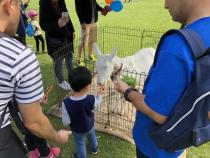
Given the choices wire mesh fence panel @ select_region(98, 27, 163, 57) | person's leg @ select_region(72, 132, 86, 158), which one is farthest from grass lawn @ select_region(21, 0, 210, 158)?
wire mesh fence panel @ select_region(98, 27, 163, 57)

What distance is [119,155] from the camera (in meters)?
2.83

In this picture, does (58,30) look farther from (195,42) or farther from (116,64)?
(195,42)

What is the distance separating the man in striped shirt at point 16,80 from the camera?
121 cm

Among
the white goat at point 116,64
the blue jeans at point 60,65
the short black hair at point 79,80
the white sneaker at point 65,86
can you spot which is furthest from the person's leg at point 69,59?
the short black hair at point 79,80

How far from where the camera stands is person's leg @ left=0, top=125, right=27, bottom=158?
141cm

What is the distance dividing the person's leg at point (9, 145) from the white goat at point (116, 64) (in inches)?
38.2

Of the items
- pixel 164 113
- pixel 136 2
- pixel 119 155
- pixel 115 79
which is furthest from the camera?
pixel 136 2

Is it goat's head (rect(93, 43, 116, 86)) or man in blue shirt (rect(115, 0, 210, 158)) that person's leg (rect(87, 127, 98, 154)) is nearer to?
goat's head (rect(93, 43, 116, 86))

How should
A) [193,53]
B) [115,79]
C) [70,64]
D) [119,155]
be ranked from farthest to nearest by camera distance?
[70,64] < [119,155] < [115,79] < [193,53]

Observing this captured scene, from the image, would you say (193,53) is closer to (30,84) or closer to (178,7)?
(178,7)

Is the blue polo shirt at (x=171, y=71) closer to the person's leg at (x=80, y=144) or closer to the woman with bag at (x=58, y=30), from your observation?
the person's leg at (x=80, y=144)

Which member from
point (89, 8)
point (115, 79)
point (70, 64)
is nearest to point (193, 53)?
point (115, 79)

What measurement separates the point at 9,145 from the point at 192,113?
842 mm

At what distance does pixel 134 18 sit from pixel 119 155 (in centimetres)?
552
